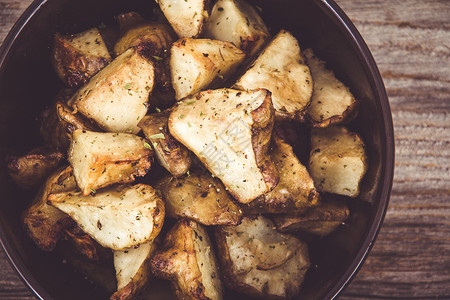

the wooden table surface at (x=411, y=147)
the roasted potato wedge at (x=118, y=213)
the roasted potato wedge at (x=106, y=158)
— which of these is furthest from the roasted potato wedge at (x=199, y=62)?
the wooden table surface at (x=411, y=147)

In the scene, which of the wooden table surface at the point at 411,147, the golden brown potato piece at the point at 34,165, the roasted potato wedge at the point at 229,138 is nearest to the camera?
the roasted potato wedge at the point at 229,138

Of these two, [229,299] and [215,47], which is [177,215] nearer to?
[229,299]

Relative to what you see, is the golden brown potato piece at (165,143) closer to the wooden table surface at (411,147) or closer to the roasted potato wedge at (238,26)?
the roasted potato wedge at (238,26)

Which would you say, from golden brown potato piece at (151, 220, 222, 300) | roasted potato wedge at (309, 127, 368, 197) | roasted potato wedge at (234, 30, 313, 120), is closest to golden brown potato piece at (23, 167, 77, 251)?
golden brown potato piece at (151, 220, 222, 300)

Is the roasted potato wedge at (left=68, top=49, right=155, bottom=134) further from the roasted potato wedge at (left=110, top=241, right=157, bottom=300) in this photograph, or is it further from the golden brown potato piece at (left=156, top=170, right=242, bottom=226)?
the roasted potato wedge at (left=110, top=241, right=157, bottom=300)

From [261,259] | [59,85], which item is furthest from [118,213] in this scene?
[59,85]

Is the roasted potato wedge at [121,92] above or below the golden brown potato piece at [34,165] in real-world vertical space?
above

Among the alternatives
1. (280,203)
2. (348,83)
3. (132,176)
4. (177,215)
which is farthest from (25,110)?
(348,83)

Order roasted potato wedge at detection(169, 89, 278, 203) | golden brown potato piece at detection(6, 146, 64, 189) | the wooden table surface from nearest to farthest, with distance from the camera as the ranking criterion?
roasted potato wedge at detection(169, 89, 278, 203) → golden brown potato piece at detection(6, 146, 64, 189) → the wooden table surface
